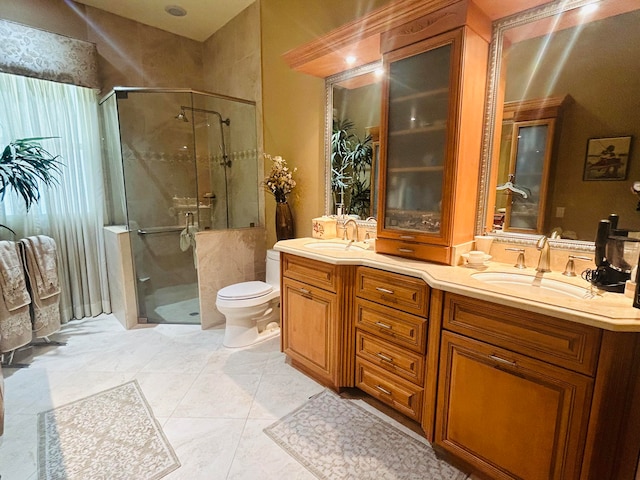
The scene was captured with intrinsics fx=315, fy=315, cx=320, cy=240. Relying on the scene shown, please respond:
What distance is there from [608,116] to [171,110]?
10.9 feet

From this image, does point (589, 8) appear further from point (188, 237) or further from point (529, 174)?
point (188, 237)

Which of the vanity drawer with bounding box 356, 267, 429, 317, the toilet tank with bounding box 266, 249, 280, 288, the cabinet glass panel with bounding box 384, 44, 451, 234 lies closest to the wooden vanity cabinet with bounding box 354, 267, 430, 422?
the vanity drawer with bounding box 356, 267, 429, 317

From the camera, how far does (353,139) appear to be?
92.6 inches

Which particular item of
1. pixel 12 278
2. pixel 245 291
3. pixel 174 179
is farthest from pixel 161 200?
pixel 245 291

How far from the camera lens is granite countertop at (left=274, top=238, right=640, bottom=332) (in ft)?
3.29

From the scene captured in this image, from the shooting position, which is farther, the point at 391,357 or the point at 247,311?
the point at 247,311

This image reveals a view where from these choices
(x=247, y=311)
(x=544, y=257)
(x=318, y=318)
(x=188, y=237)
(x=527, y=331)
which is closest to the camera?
(x=527, y=331)

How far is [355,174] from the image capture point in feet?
7.79

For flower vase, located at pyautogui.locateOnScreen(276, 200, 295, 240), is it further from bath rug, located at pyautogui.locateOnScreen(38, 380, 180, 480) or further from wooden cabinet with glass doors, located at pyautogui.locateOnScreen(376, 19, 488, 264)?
bath rug, located at pyautogui.locateOnScreen(38, 380, 180, 480)

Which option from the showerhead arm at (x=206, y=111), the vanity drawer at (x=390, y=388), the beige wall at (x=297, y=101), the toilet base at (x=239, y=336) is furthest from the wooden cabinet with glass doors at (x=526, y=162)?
the showerhead arm at (x=206, y=111)

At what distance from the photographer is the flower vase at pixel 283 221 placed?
2.79 metres

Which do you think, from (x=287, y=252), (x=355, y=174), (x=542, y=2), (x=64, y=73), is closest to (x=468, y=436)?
(x=287, y=252)

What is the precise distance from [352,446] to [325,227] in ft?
4.68

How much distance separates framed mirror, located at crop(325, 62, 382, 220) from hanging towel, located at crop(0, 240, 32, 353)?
2.30 m
